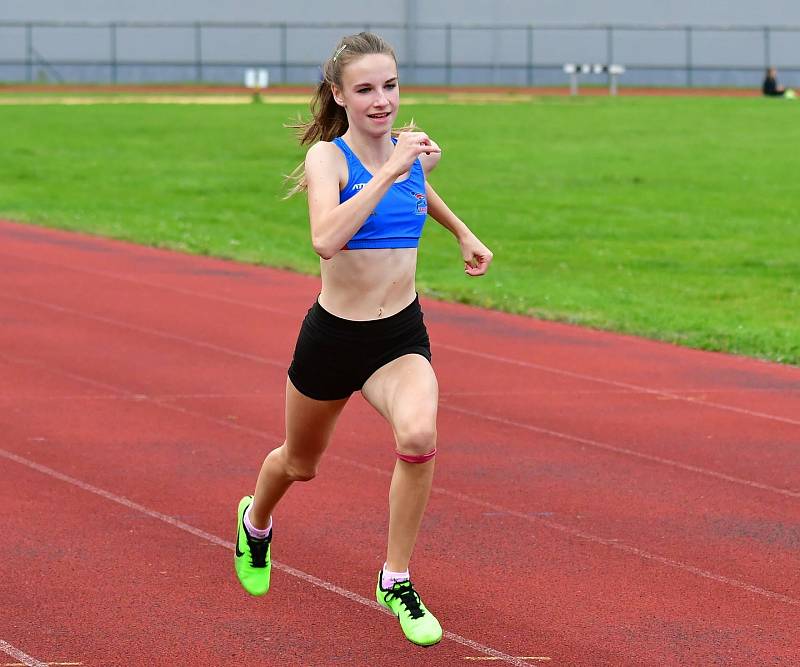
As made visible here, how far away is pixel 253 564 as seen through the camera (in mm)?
5598

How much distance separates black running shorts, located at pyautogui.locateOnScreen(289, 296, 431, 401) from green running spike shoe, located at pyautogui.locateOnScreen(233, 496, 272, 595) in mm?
749

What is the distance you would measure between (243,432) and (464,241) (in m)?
3.40

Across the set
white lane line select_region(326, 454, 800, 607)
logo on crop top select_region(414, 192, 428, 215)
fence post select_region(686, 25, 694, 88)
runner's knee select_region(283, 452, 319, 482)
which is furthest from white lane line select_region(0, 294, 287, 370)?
fence post select_region(686, 25, 694, 88)

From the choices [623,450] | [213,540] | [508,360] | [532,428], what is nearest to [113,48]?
[508,360]

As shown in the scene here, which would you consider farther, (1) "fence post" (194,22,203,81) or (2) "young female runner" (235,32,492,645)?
(1) "fence post" (194,22,203,81)

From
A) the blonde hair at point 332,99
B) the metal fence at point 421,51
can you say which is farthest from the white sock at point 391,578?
the metal fence at point 421,51

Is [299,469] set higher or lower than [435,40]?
lower

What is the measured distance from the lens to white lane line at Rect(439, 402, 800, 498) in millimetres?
7516

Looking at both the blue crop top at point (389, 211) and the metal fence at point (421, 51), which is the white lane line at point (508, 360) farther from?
the metal fence at point (421, 51)

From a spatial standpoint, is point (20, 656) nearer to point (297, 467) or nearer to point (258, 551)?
point (258, 551)

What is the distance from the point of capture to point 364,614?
549 cm

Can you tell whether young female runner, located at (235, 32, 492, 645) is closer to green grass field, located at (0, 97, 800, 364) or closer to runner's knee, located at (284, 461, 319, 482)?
runner's knee, located at (284, 461, 319, 482)

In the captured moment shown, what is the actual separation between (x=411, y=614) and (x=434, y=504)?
7.08ft

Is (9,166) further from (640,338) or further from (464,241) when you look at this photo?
(464,241)
